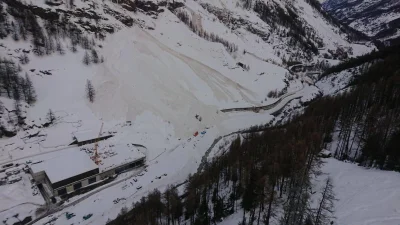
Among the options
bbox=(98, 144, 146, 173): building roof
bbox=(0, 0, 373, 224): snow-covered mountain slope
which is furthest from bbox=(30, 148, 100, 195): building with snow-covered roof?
bbox=(0, 0, 373, 224): snow-covered mountain slope

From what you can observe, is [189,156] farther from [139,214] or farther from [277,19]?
[277,19]

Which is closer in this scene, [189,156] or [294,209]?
[294,209]

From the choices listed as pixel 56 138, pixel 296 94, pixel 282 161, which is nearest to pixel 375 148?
pixel 282 161

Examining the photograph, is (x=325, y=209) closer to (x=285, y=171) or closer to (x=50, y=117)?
(x=285, y=171)

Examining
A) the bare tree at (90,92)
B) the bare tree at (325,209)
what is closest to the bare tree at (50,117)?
the bare tree at (90,92)

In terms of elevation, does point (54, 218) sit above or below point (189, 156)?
below

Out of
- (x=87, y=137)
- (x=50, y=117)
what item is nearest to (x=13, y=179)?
(x=87, y=137)

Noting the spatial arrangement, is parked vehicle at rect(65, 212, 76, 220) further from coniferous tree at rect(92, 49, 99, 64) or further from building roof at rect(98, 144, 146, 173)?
coniferous tree at rect(92, 49, 99, 64)
